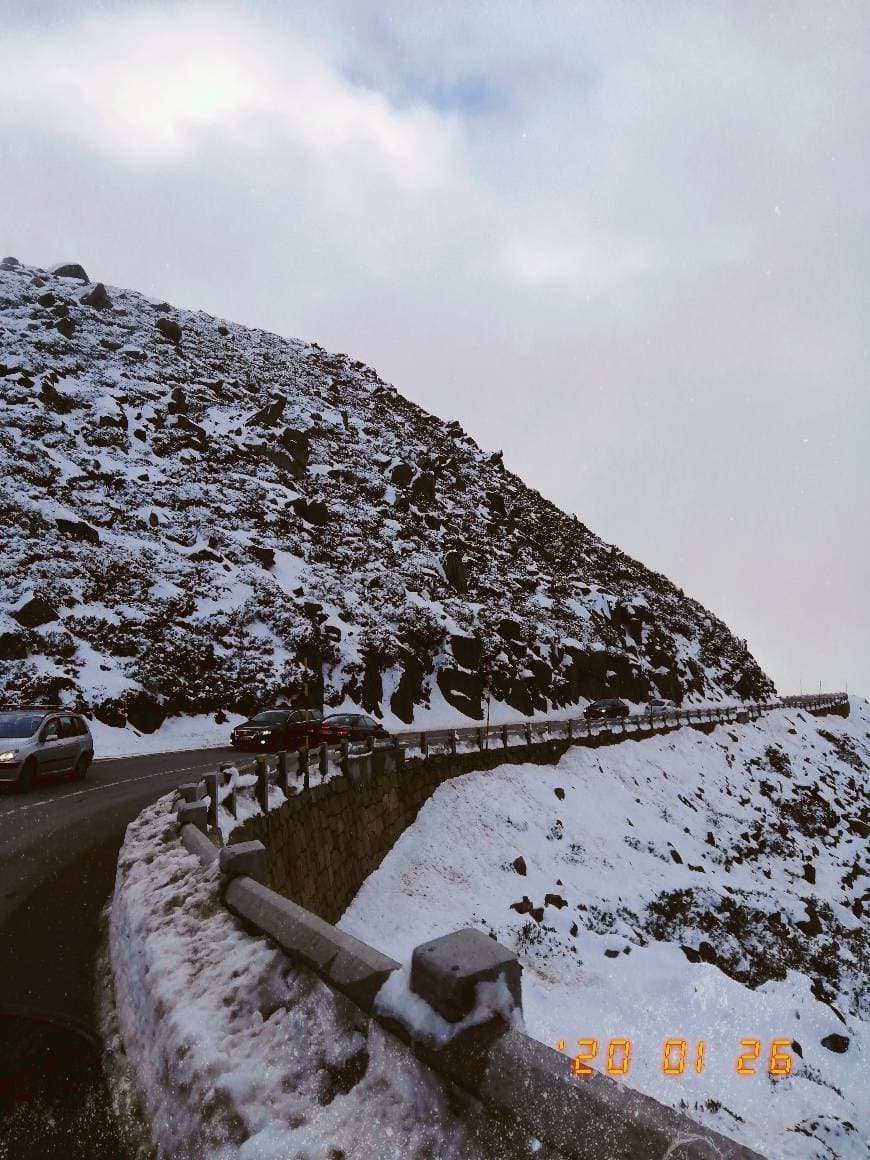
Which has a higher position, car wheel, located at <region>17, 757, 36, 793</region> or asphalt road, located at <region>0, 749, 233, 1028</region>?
car wheel, located at <region>17, 757, 36, 793</region>

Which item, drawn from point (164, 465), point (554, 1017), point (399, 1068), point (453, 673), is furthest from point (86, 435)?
point (399, 1068)

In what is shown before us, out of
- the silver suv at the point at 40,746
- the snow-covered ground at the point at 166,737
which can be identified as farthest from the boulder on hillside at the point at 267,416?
the silver suv at the point at 40,746

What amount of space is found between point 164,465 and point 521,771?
115 feet

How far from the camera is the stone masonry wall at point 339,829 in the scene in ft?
31.8

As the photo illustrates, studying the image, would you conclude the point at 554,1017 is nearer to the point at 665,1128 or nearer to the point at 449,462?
the point at 665,1128

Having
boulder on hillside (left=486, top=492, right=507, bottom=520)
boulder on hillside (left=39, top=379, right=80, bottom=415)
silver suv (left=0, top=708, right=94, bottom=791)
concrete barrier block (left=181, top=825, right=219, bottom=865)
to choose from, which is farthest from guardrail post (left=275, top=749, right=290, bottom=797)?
boulder on hillside (left=486, top=492, right=507, bottom=520)

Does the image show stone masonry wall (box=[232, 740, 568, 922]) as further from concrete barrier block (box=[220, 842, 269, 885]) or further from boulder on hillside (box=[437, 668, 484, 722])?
boulder on hillside (box=[437, 668, 484, 722])

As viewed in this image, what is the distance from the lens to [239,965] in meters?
4.14

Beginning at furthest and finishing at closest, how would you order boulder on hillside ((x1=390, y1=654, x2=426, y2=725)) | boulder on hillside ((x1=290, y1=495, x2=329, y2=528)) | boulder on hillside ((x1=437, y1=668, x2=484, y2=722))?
boulder on hillside ((x1=290, y1=495, x2=329, y2=528)) → boulder on hillside ((x1=437, y1=668, x2=484, y2=722)) → boulder on hillside ((x1=390, y1=654, x2=426, y2=725))

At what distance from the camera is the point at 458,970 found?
9.17ft

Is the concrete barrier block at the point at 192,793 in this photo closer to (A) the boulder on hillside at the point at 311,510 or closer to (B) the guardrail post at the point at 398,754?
(B) the guardrail post at the point at 398,754

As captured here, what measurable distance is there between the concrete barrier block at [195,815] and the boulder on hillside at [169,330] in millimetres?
74509

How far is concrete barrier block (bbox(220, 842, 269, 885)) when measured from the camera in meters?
4.96

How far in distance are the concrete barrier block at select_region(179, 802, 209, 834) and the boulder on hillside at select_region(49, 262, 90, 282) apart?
93724mm
